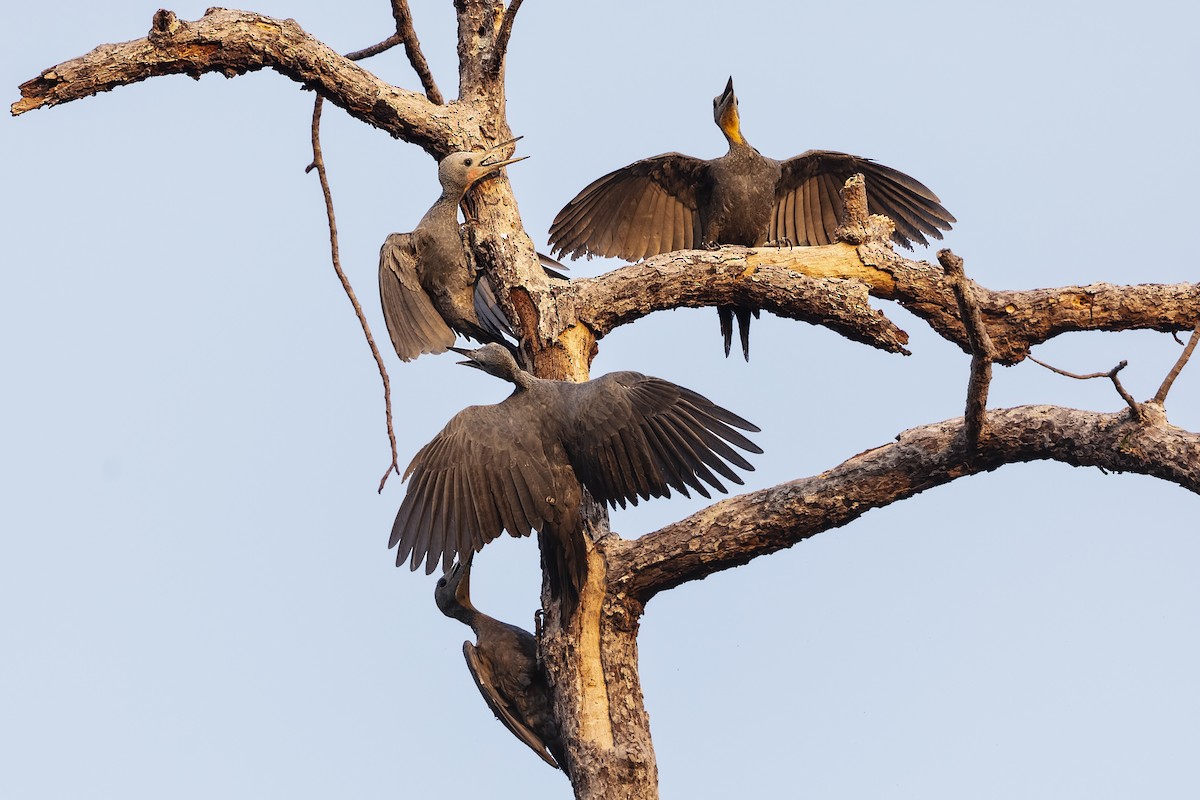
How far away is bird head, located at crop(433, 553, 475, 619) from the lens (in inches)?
217

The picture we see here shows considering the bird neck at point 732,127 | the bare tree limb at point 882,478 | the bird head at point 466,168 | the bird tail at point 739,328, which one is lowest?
the bare tree limb at point 882,478

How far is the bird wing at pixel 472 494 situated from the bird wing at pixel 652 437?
18 cm

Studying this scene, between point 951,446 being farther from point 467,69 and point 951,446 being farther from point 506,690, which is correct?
point 467,69

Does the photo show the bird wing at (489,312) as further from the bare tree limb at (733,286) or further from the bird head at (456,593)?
the bird head at (456,593)

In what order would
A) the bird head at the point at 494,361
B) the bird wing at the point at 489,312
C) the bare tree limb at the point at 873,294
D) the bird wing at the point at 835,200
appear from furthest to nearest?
the bird wing at the point at 835,200
the bird wing at the point at 489,312
the bare tree limb at the point at 873,294
the bird head at the point at 494,361

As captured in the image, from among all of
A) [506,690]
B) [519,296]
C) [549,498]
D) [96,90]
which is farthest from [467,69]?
[506,690]

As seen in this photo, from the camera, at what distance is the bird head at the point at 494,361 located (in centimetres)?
459

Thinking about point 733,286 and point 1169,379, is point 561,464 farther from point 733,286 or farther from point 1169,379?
point 1169,379

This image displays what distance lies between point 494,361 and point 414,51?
1588mm

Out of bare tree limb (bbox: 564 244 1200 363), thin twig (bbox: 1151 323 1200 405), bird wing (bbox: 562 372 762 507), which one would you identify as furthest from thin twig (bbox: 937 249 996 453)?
bare tree limb (bbox: 564 244 1200 363)

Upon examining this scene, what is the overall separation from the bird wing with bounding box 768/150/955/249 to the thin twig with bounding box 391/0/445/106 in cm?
166

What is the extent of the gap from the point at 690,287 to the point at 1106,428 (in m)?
1.67

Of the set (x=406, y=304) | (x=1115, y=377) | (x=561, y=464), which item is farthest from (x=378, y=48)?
(x=1115, y=377)

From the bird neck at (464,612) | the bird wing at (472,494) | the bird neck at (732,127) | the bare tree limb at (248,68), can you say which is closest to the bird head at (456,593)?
the bird neck at (464,612)
